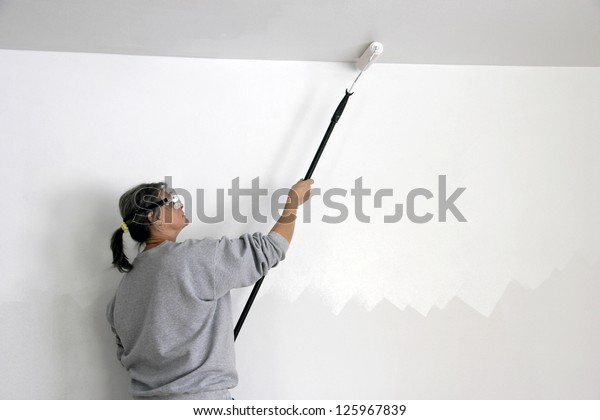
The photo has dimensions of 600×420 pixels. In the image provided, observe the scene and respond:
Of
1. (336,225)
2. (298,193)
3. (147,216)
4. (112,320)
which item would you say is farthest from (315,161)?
(112,320)

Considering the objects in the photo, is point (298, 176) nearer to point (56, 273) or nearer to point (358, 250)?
point (358, 250)

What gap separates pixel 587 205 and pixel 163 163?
61.7 inches

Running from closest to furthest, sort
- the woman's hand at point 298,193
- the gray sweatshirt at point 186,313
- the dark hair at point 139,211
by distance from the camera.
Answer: the gray sweatshirt at point 186,313 < the dark hair at point 139,211 < the woman's hand at point 298,193

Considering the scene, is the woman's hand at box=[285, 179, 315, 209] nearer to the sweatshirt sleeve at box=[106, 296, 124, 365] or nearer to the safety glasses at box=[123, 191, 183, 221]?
the safety glasses at box=[123, 191, 183, 221]

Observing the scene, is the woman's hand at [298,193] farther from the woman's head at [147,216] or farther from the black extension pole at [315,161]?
the woman's head at [147,216]

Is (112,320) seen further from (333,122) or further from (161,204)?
(333,122)

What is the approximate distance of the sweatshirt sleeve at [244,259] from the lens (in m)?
1.64

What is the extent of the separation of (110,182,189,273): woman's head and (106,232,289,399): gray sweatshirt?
90mm

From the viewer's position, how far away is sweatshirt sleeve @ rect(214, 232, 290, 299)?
1.64m

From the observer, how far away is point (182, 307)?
1.62m

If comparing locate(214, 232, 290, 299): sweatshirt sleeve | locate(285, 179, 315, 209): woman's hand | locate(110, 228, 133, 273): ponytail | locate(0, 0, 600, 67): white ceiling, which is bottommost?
locate(110, 228, 133, 273): ponytail

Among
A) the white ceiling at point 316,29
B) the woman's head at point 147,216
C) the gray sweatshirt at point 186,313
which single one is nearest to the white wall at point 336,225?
the white ceiling at point 316,29

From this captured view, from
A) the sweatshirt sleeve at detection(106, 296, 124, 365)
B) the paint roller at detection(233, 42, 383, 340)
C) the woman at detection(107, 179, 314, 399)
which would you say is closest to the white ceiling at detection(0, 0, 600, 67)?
the paint roller at detection(233, 42, 383, 340)

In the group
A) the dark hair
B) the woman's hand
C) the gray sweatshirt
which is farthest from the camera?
the woman's hand
